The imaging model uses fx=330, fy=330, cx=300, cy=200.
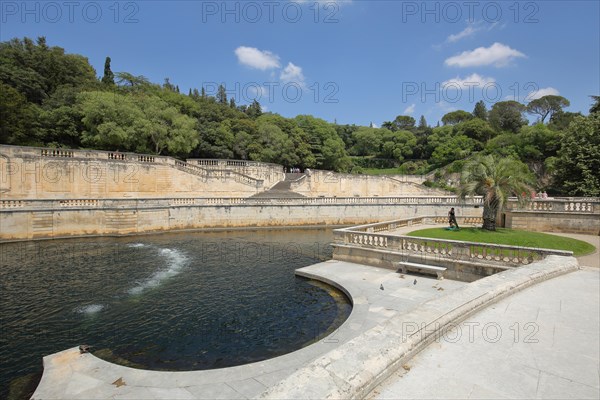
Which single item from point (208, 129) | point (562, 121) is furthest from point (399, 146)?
point (208, 129)

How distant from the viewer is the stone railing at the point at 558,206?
16906 millimetres

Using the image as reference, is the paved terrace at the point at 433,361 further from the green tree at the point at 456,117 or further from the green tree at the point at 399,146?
the green tree at the point at 456,117

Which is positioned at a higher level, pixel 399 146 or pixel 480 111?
pixel 480 111

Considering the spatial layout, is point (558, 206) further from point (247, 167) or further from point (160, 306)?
point (247, 167)

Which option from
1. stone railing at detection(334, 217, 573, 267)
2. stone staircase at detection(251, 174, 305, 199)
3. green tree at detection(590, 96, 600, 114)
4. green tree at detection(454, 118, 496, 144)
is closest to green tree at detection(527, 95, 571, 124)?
green tree at detection(454, 118, 496, 144)

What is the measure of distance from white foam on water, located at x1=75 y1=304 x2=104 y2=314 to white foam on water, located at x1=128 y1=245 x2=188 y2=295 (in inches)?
51.2

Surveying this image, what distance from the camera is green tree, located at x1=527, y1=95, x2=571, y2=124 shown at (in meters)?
77.6

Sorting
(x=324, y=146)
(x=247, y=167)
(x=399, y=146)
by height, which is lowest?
(x=247, y=167)

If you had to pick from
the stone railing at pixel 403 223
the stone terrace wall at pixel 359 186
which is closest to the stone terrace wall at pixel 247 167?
the stone terrace wall at pixel 359 186

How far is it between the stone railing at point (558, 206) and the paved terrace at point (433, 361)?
32.0 ft

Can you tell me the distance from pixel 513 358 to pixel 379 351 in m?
1.99

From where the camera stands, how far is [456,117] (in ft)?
301

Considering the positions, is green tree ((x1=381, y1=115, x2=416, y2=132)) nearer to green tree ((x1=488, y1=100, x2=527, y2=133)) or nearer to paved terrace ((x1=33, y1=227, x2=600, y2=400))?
green tree ((x1=488, y1=100, x2=527, y2=133))

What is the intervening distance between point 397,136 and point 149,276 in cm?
7354
